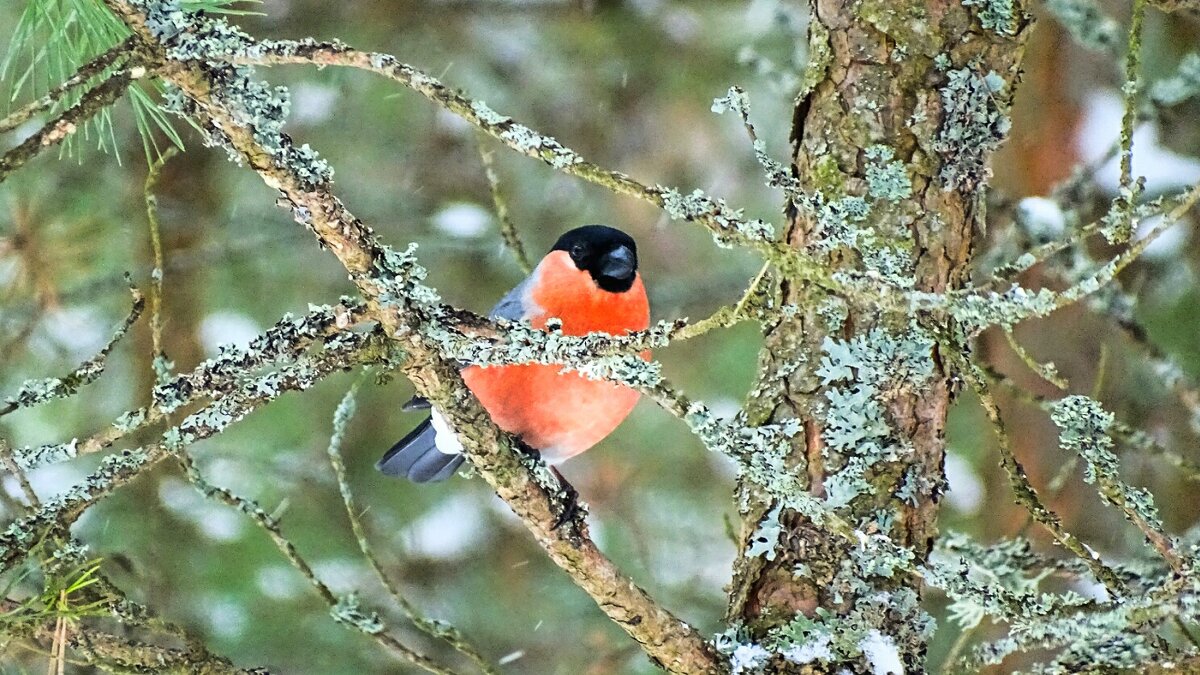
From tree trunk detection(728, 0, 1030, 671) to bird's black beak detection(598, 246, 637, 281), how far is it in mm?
765

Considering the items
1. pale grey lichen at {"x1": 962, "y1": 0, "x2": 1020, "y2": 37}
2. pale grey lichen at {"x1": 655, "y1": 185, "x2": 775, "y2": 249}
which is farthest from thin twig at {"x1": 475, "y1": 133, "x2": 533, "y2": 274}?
pale grey lichen at {"x1": 655, "y1": 185, "x2": 775, "y2": 249}

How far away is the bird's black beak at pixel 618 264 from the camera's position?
8.14 feet

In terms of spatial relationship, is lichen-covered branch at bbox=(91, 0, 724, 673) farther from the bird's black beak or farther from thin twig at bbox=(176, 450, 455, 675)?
the bird's black beak

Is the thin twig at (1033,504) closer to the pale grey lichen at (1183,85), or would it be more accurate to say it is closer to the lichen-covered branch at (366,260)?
the lichen-covered branch at (366,260)

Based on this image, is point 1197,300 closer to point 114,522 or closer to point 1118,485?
point 1118,485

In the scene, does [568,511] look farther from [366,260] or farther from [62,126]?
[62,126]

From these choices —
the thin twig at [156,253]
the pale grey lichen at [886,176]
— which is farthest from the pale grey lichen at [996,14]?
the thin twig at [156,253]

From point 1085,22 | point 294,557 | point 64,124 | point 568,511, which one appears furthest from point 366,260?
point 1085,22

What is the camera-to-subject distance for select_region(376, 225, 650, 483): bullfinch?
230cm

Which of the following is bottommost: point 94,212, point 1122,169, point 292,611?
point 1122,169

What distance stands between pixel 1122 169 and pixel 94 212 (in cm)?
260

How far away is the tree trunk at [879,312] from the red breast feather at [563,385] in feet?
1.79

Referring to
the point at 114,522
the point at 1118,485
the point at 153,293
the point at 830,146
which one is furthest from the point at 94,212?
the point at 1118,485

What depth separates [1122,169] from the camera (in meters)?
1.26
